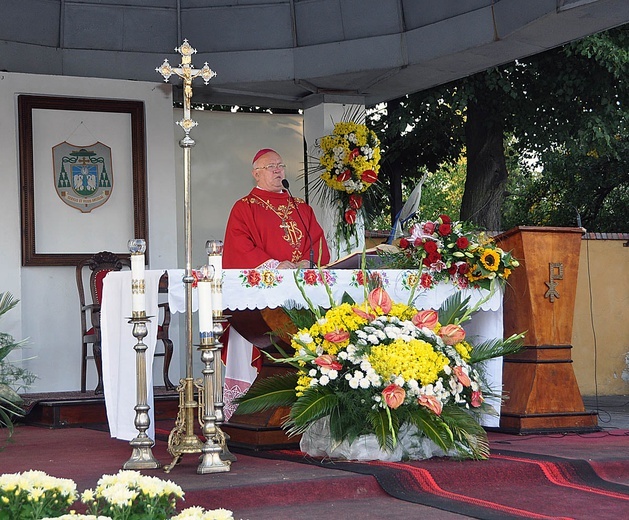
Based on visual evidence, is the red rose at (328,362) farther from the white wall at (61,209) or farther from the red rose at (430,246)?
the white wall at (61,209)

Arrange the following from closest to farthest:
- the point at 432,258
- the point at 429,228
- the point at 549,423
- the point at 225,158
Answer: the point at 432,258 → the point at 429,228 → the point at 549,423 → the point at 225,158

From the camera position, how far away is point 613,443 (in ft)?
19.6

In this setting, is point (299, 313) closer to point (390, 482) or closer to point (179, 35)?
point (390, 482)

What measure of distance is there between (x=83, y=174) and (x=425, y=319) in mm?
4353

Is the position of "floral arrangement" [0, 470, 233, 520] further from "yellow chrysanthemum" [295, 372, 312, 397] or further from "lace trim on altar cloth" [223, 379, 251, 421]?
"lace trim on altar cloth" [223, 379, 251, 421]

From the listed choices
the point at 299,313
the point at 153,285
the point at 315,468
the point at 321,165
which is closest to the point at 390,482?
the point at 315,468

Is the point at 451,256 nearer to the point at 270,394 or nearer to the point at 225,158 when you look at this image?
the point at 270,394

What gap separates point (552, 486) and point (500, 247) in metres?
2.08

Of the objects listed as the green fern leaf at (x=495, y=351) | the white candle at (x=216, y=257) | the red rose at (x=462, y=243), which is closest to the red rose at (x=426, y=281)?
the red rose at (x=462, y=243)

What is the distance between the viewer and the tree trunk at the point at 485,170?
12172 millimetres

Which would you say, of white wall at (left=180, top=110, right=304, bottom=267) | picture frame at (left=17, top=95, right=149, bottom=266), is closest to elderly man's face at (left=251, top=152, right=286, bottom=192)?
picture frame at (left=17, top=95, right=149, bottom=266)

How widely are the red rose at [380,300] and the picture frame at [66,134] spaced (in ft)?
12.7

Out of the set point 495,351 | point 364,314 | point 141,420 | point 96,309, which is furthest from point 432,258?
point 96,309

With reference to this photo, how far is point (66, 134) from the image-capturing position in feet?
29.0
